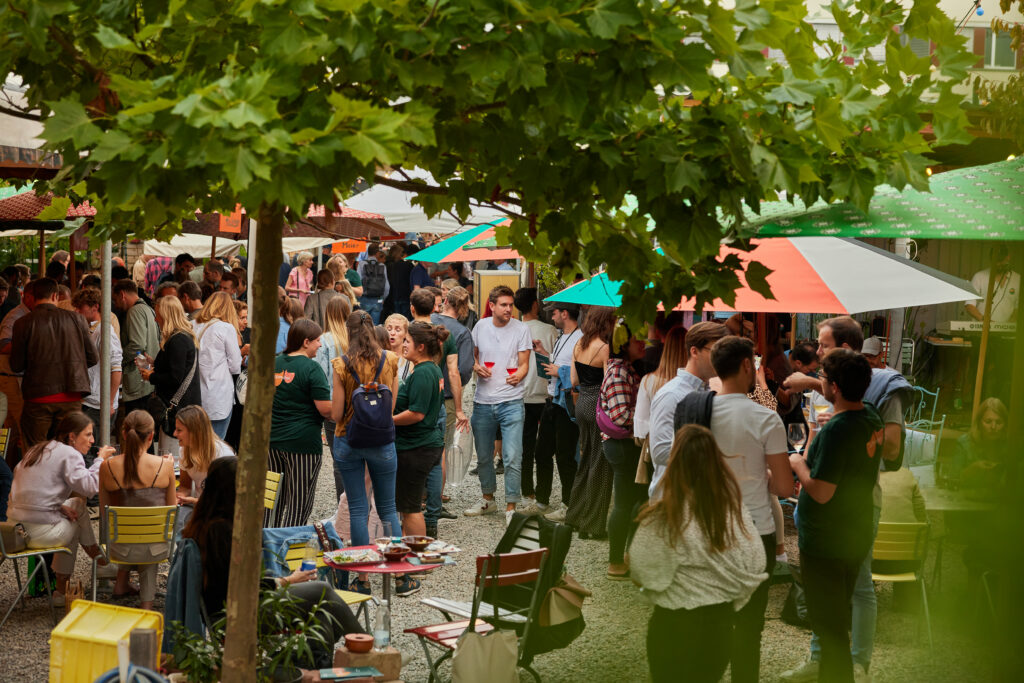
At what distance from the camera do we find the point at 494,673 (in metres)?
5.34

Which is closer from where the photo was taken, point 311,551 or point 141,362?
point 311,551

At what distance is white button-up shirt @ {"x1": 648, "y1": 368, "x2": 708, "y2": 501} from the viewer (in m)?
6.22

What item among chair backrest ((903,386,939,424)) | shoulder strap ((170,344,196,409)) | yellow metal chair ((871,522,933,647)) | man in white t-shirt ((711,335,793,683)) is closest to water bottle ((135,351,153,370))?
shoulder strap ((170,344,196,409))

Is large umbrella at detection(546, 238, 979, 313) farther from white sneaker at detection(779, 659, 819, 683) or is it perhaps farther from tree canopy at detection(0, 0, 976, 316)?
tree canopy at detection(0, 0, 976, 316)

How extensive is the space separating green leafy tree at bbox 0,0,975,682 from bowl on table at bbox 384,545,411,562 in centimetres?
256

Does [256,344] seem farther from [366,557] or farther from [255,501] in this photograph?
[366,557]

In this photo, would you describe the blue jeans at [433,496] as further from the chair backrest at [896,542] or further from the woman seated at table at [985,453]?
the woman seated at table at [985,453]

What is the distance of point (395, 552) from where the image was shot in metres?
6.30

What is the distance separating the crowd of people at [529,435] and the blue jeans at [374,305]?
6.48m

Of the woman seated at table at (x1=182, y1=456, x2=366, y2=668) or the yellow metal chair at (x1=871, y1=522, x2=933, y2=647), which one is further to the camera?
the yellow metal chair at (x1=871, y1=522, x2=933, y2=647)

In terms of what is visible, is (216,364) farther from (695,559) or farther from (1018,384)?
(1018,384)

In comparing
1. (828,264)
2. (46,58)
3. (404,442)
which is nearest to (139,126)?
(46,58)

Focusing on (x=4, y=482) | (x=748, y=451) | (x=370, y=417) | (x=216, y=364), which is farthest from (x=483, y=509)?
(x=748, y=451)

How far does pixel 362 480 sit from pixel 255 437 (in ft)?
14.3
